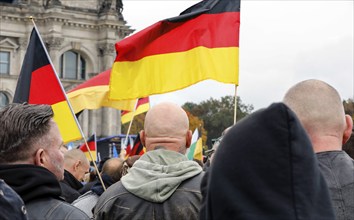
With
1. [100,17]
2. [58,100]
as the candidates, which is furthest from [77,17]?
[58,100]

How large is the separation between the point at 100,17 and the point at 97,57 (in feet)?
9.20

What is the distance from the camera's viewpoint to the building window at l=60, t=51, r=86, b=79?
1994 inches

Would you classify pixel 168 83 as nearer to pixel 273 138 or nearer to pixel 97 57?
pixel 273 138

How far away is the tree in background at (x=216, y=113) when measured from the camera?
87125 millimetres

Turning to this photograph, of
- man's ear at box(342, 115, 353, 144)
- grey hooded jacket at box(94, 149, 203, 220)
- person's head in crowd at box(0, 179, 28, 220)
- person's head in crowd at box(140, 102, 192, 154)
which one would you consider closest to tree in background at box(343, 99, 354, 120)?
person's head in crowd at box(140, 102, 192, 154)

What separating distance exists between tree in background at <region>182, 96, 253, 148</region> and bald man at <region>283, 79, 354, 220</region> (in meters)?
79.7

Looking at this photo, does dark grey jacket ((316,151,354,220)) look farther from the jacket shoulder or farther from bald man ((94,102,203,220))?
the jacket shoulder

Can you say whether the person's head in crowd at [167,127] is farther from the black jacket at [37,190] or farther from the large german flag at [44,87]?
the large german flag at [44,87]

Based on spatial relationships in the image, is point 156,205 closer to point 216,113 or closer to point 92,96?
point 92,96

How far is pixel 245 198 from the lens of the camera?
234 centimetres

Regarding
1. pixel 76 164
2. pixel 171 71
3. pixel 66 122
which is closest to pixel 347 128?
pixel 76 164

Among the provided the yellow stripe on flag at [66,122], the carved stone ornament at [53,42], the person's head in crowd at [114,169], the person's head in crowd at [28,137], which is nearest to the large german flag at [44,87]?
the yellow stripe on flag at [66,122]

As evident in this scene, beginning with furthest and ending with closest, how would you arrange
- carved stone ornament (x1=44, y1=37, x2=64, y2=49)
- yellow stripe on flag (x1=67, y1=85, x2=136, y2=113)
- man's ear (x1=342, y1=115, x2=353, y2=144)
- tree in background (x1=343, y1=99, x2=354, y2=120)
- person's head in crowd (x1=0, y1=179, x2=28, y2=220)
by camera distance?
1. carved stone ornament (x1=44, y1=37, x2=64, y2=49)
2. yellow stripe on flag (x1=67, y1=85, x2=136, y2=113)
3. tree in background (x1=343, y1=99, x2=354, y2=120)
4. man's ear (x1=342, y1=115, x2=353, y2=144)
5. person's head in crowd (x1=0, y1=179, x2=28, y2=220)

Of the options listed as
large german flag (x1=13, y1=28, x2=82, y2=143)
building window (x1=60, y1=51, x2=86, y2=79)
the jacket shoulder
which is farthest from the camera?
building window (x1=60, y1=51, x2=86, y2=79)
